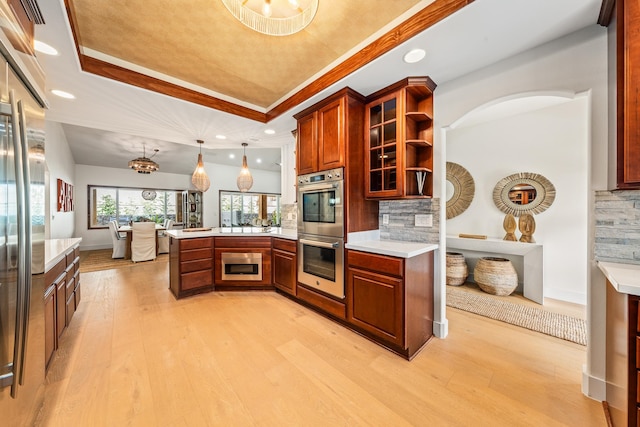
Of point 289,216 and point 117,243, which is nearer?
point 289,216

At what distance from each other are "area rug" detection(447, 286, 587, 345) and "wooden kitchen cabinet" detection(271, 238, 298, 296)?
6.60 ft

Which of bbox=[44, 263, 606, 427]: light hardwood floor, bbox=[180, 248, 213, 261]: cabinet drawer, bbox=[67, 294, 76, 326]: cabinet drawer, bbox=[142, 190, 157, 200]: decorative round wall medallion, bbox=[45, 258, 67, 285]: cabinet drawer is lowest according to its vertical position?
bbox=[44, 263, 606, 427]: light hardwood floor

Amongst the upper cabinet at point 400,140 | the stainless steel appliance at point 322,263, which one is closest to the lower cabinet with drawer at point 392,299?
the stainless steel appliance at point 322,263

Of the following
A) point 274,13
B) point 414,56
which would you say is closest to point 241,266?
point 274,13

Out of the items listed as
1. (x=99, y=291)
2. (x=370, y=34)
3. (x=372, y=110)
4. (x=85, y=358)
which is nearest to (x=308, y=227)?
(x=372, y=110)

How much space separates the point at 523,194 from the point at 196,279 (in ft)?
15.8

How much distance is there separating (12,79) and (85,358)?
210 centimetres

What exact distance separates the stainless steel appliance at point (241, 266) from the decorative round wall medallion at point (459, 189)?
3.32 m

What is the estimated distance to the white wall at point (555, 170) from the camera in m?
3.10

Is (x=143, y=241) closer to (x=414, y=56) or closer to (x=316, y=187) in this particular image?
(x=316, y=187)

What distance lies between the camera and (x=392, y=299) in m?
2.02

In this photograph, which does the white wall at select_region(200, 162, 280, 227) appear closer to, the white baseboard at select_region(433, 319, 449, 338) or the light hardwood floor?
the light hardwood floor

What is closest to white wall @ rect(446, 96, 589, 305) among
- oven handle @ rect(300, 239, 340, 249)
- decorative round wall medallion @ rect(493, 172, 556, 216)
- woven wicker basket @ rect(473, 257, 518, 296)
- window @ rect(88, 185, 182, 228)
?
decorative round wall medallion @ rect(493, 172, 556, 216)

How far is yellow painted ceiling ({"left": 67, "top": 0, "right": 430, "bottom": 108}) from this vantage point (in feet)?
5.57
